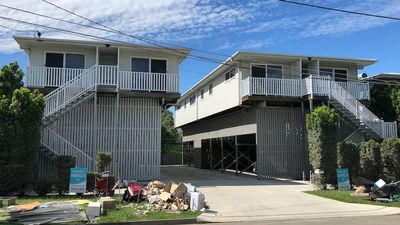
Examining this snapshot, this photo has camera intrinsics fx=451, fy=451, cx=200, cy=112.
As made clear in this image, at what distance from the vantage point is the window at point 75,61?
981 inches

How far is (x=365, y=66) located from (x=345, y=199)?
583 inches

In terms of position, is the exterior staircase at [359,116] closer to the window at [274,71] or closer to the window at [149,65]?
the window at [274,71]

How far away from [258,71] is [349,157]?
869cm

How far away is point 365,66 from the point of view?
3022cm

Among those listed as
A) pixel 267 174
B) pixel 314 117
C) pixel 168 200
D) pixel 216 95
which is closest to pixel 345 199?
pixel 314 117

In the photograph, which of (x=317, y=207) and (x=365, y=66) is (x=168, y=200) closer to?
(x=317, y=207)

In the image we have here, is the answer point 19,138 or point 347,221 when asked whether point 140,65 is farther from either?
point 347,221

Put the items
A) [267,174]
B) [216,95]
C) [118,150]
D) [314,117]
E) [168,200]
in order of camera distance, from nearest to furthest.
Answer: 1. [168,200]
2. [314,117]
3. [118,150]
4. [267,174]
5. [216,95]

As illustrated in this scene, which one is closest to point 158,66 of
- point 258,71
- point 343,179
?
point 258,71

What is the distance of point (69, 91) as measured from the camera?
877 inches

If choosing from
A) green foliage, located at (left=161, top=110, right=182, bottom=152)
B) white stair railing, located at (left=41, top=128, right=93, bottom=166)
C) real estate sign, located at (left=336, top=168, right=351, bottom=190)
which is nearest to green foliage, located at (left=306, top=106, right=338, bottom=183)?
real estate sign, located at (left=336, top=168, right=351, bottom=190)

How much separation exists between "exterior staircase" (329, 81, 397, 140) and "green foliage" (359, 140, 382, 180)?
367 centimetres

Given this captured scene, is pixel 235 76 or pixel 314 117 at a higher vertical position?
pixel 235 76

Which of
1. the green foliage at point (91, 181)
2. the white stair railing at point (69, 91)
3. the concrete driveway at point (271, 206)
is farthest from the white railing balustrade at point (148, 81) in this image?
the green foliage at point (91, 181)
